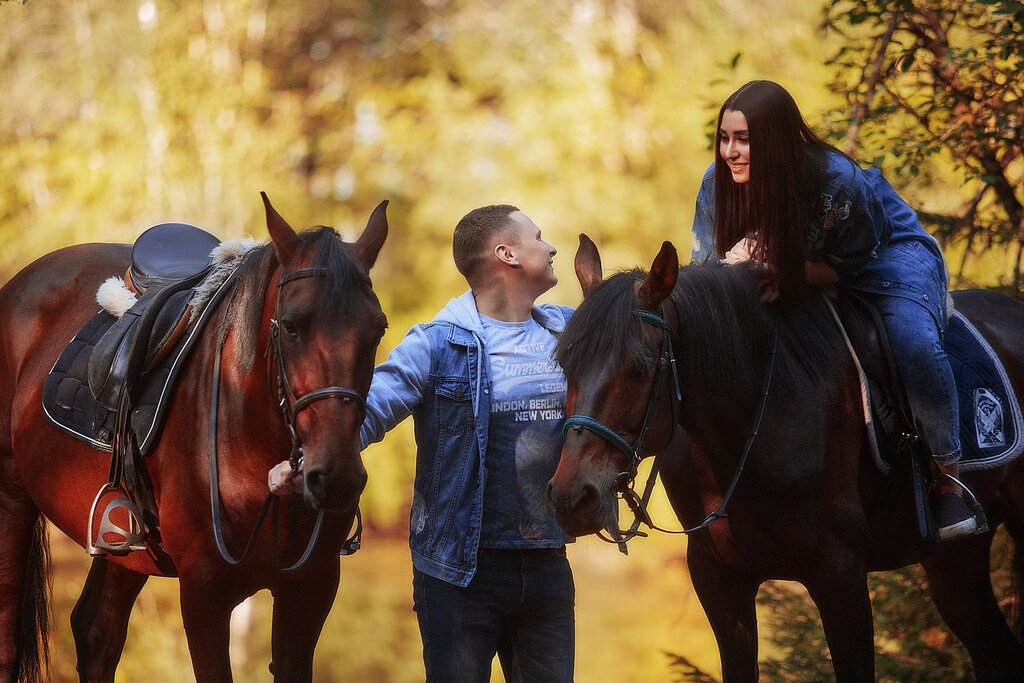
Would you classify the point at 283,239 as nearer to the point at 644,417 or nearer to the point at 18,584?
→ the point at 644,417

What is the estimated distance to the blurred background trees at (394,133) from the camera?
36.5 ft

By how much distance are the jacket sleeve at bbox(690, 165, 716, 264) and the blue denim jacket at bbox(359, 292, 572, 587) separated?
91 centimetres

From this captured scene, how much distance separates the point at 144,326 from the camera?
3195 millimetres

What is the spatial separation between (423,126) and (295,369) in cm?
1065

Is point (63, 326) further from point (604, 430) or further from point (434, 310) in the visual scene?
point (434, 310)

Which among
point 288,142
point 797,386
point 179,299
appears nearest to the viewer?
point 797,386

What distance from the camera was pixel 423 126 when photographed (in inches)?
506

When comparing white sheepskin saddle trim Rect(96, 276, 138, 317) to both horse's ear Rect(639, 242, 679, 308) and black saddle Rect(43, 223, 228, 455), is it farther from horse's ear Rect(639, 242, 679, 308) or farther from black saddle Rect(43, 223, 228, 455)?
horse's ear Rect(639, 242, 679, 308)

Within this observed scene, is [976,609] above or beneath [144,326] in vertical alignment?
beneath

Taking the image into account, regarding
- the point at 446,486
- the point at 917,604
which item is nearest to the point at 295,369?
the point at 446,486

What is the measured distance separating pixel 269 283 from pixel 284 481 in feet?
1.85

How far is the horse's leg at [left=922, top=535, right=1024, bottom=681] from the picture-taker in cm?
381

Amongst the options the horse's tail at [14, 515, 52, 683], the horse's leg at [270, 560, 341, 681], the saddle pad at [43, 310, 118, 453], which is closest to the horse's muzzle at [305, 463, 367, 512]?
the horse's leg at [270, 560, 341, 681]

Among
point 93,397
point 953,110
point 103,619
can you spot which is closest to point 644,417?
point 93,397
